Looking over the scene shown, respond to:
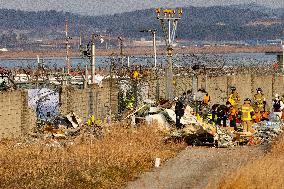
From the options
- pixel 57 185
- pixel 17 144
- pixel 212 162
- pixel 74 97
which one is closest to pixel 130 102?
pixel 74 97

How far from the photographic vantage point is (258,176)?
17.6 metres

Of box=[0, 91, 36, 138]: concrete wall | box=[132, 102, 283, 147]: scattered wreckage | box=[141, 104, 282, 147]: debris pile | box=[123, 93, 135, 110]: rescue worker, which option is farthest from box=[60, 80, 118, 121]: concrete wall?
box=[141, 104, 282, 147]: debris pile

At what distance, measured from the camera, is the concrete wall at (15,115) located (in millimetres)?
27266

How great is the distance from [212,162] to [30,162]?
5.06m

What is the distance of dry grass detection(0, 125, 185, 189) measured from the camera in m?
18.0

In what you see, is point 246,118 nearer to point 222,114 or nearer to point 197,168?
point 222,114

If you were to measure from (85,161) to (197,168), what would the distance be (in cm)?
288

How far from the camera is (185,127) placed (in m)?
27.2

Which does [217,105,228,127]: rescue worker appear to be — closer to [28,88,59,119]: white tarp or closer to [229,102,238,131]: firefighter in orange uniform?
[229,102,238,131]: firefighter in orange uniform

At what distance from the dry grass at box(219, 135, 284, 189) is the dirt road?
18.6 inches

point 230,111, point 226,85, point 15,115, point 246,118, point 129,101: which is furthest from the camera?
Answer: point 226,85

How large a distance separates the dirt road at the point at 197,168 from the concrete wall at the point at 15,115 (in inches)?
251

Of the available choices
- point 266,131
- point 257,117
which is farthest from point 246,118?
point 257,117

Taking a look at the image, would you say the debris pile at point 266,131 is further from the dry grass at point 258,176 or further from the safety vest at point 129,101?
the dry grass at point 258,176
